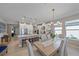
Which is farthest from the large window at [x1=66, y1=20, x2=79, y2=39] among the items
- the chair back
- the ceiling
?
the chair back

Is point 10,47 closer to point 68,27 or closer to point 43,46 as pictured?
point 43,46

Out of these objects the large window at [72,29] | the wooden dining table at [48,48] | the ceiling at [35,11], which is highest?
the ceiling at [35,11]

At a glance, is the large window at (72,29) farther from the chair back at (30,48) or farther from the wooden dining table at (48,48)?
the chair back at (30,48)

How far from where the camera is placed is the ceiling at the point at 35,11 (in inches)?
63.4

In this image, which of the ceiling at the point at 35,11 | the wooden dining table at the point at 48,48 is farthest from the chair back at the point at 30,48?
the ceiling at the point at 35,11

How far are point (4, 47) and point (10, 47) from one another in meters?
0.09

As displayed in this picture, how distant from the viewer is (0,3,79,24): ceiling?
1611mm

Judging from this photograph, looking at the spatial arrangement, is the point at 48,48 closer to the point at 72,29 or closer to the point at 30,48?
the point at 30,48

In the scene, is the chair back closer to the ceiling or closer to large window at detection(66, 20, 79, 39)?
the ceiling

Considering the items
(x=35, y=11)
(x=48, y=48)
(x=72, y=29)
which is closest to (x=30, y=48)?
(x=48, y=48)

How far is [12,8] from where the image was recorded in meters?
1.63

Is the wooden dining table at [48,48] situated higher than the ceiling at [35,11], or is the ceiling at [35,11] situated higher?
the ceiling at [35,11]

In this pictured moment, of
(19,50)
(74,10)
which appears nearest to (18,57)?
(19,50)

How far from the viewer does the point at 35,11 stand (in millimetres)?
1674
